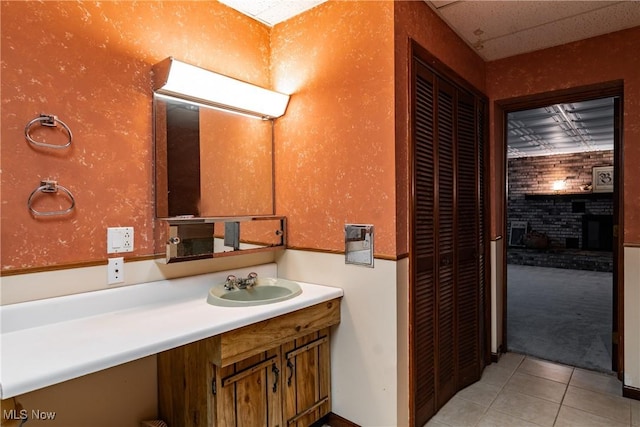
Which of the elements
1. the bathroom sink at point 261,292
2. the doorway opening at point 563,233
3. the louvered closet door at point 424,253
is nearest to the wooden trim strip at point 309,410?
the louvered closet door at point 424,253

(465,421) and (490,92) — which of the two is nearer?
(465,421)

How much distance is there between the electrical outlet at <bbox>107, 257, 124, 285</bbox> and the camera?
5.35 ft

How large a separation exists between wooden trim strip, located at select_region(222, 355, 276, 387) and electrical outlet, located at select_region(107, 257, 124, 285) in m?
0.67

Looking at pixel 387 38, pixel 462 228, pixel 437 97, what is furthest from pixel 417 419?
pixel 387 38

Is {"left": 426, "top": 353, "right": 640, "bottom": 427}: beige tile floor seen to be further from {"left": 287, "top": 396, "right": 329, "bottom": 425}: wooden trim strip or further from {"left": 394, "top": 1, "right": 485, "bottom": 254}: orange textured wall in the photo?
{"left": 394, "top": 1, "right": 485, "bottom": 254}: orange textured wall

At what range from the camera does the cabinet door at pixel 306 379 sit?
1810mm

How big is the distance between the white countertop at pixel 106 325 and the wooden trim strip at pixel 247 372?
255 millimetres

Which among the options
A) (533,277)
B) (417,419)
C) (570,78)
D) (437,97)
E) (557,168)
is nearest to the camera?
(417,419)

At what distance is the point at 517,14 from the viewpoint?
218 cm

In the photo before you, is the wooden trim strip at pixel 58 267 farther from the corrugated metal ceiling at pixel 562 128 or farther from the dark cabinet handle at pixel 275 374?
the corrugated metal ceiling at pixel 562 128

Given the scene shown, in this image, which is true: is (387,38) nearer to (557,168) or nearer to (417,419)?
(417,419)

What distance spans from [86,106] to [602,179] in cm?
912

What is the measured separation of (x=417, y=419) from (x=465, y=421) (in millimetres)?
327

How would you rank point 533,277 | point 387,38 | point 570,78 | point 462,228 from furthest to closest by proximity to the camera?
point 533,277 < point 570,78 < point 462,228 < point 387,38
